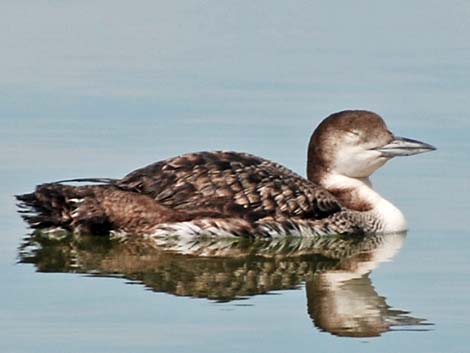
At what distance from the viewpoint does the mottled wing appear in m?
13.8

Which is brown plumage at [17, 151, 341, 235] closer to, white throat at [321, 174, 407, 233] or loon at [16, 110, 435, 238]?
loon at [16, 110, 435, 238]

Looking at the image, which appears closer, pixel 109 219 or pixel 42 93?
pixel 109 219

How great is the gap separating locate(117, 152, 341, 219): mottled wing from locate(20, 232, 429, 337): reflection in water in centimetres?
22

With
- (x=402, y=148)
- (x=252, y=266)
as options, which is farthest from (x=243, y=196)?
(x=402, y=148)

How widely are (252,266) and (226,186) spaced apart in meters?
1.03

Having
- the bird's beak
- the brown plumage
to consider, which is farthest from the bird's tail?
the bird's beak

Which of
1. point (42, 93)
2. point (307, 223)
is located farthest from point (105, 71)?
point (307, 223)

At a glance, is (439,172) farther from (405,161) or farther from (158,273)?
(158,273)

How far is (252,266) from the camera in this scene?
12969 millimetres

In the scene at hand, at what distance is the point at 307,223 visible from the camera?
46.1ft

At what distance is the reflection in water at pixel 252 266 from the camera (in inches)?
462

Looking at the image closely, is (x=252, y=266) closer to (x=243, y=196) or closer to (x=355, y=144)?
(x=243, y=196)

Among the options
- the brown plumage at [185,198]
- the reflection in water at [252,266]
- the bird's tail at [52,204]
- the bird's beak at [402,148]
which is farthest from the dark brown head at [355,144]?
the bird's tail at [52,204]

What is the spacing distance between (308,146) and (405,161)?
4.56ft
